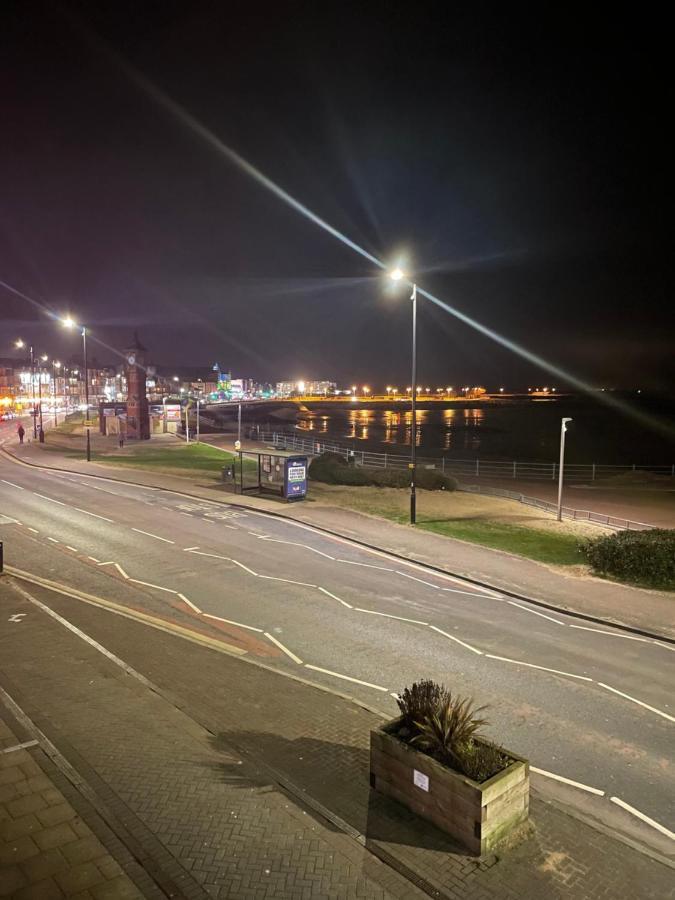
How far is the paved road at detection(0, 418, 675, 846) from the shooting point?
859 centimetres

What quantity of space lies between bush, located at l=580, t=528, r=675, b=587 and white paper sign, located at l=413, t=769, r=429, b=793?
12602 mm

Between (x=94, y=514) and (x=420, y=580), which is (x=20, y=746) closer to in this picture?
(x=420, y=580)

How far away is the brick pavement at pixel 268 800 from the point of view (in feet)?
17.8

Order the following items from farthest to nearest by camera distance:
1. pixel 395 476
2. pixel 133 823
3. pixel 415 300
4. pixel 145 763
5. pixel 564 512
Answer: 1. pixel 395 476
2. pixel 564 512
3. pixel 415 300
4. pixel 145 763
5. pixel 133 823

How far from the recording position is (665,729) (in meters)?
9.02

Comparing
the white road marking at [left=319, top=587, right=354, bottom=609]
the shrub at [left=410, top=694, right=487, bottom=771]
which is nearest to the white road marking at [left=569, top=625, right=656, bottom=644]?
the white road marking at [left=319, top=587, right=354, bottom=609]

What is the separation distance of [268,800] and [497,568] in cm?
1281

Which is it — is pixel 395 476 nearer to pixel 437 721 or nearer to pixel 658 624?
pixel 658 624

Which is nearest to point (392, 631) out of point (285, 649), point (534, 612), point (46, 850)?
point (285, 649)

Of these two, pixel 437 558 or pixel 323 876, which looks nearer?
pixel 323 876

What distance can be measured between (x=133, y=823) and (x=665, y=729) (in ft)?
25.0

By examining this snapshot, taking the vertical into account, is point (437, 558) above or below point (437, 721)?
below

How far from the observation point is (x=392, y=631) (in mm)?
12898

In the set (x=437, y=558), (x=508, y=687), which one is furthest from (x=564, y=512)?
(x=508, y=687)
